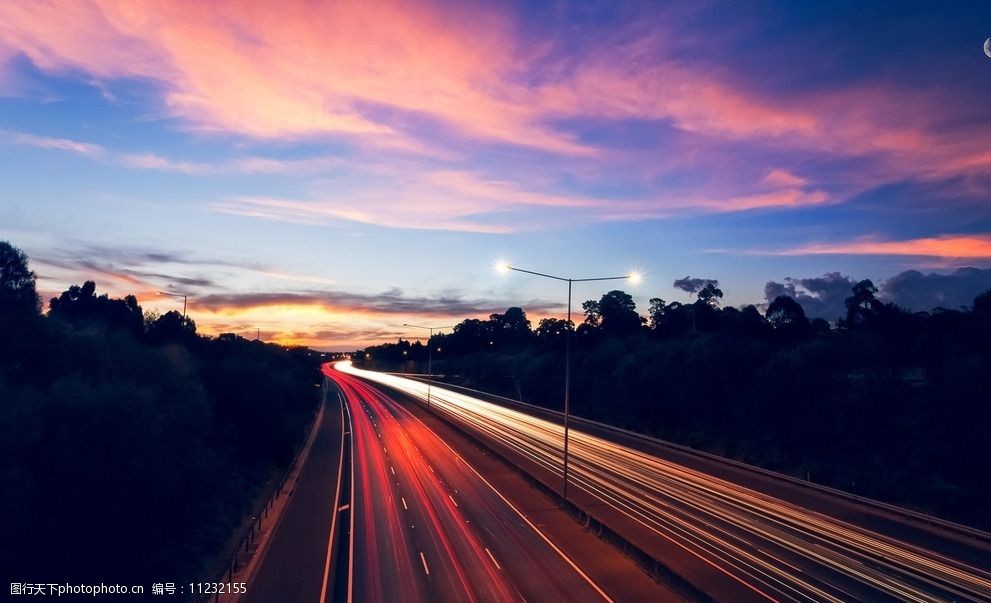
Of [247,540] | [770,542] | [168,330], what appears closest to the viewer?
[770,542]

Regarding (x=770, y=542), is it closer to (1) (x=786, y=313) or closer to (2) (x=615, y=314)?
(1) (x=786, y=313)

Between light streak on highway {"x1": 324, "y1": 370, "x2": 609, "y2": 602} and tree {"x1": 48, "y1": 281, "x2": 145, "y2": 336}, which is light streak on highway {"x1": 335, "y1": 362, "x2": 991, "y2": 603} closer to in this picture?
light streak on highway {"x1": 324, "y1": 370, "x2": 609, "y2": 602}

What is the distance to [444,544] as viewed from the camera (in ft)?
79.4

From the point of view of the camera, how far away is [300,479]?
38594 millimetres

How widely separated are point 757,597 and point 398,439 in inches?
1629

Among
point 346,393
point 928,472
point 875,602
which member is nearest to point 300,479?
point 875,602

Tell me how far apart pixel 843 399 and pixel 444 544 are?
41.0 m

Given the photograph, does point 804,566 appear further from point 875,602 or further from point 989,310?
point 989,310

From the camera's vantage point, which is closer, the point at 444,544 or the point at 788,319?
the point at 444,544

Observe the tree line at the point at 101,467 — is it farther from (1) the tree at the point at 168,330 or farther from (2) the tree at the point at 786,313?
(2) the tree at the point at 786,313

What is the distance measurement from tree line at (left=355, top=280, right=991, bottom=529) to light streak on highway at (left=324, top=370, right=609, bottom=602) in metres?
10.5

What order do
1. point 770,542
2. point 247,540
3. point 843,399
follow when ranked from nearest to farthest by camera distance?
point 770,542 < point 247,540 < point 843,399

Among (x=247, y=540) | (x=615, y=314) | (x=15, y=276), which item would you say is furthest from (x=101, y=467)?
(x=615, y=314)

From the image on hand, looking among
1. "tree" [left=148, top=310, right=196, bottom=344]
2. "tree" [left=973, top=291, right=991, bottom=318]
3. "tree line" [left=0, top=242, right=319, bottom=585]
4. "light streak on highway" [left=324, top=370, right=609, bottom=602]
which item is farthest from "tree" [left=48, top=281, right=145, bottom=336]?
"tree" [left=973, top=291, right=991, bottom=318]
